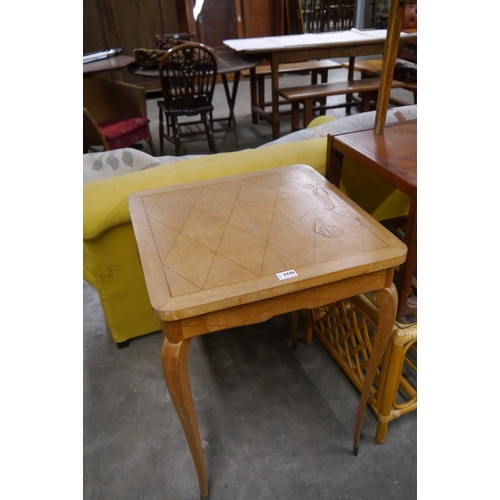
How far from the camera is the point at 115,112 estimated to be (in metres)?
3.20

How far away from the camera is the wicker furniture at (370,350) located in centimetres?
111

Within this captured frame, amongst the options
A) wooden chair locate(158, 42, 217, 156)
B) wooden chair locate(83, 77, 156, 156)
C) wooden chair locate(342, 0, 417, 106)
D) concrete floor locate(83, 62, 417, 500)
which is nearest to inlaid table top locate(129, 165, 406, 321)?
concrete floor locate(83, 62, 417, 500)

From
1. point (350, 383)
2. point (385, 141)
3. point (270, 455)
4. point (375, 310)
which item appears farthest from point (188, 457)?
point (385, 141)

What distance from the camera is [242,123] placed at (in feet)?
13.8

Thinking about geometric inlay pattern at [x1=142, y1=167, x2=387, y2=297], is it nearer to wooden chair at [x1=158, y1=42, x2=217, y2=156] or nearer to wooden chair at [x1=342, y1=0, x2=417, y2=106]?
wooden chair at [x1=158, y1=42, x2=217, y2=156]

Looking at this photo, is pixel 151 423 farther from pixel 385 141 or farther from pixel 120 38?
pixel 120 38

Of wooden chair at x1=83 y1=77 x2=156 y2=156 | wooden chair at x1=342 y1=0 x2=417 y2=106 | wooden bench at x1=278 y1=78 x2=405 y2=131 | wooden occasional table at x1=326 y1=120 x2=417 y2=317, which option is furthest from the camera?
wooden chair at x1=342 y1=0 x2=417 y2=106

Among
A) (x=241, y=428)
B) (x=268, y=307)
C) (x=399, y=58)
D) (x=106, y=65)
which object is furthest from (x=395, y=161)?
(x=399, y=58)

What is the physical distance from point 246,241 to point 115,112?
2739mm

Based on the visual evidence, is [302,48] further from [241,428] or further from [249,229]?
[241,428]

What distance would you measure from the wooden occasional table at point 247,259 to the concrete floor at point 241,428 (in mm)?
170

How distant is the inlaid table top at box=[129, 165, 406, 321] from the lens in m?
0.78

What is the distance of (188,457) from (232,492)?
177mm

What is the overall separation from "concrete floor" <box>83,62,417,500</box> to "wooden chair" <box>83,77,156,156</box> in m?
1.60
